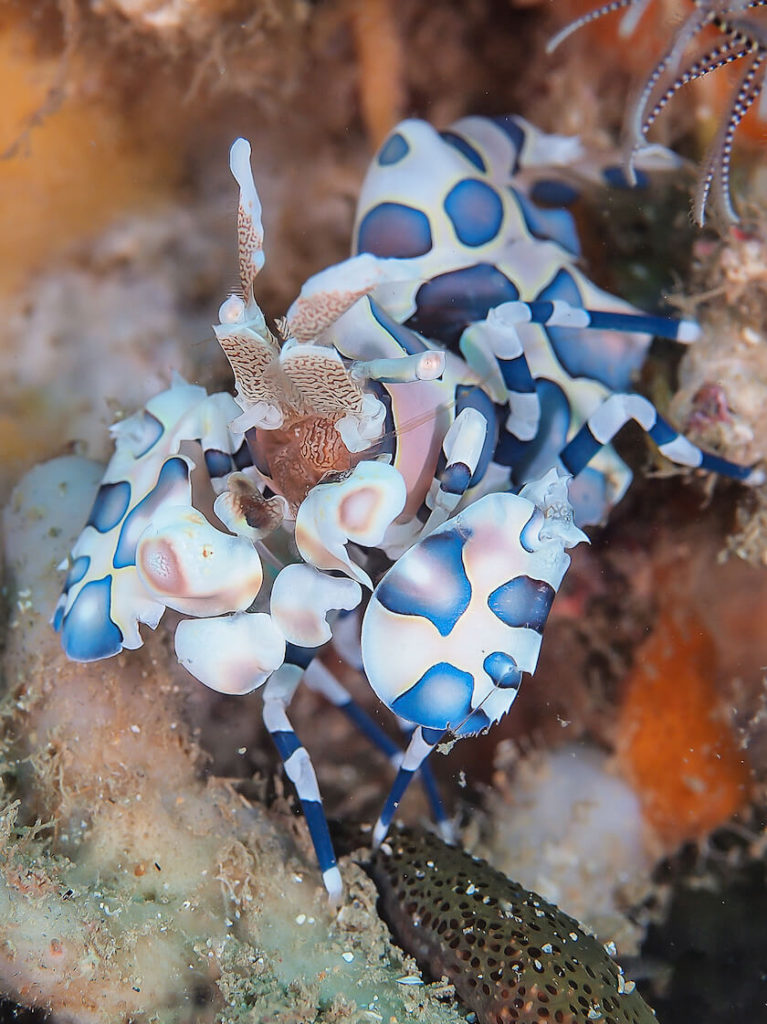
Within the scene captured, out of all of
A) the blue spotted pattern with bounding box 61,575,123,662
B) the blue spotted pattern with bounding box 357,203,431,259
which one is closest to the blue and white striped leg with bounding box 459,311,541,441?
the blue spotted pattern with bounding box 357,203,431,259

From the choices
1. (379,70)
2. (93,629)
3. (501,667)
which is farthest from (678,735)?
(379,70)

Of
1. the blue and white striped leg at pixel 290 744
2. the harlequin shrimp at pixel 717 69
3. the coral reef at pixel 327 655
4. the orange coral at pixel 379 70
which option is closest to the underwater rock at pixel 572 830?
the coral reef at pixel 327 655

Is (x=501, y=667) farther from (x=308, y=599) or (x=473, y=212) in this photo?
(x=473, y=212)

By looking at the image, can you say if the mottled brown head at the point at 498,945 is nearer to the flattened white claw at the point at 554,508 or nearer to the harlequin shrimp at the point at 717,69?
the flattened white claw at the point at 554,508

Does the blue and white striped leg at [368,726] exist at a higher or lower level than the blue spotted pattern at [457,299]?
lower

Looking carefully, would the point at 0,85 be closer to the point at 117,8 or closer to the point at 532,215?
the point at 117,8

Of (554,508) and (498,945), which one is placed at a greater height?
(554,508)
